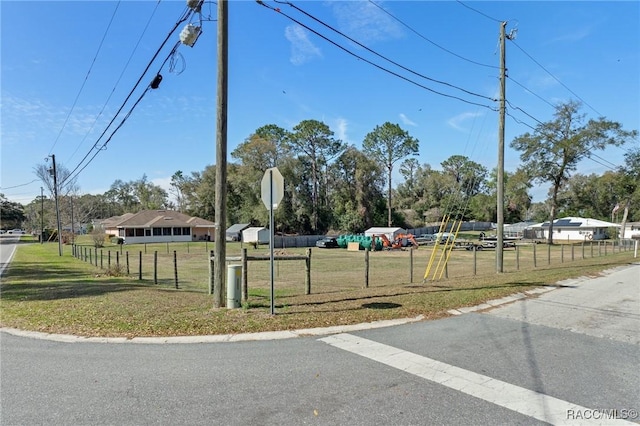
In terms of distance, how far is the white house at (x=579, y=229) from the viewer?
5873cm

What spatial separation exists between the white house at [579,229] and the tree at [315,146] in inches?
1438

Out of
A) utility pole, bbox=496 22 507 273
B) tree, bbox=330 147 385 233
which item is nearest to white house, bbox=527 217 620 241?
tree, bbox=330 147 385 233

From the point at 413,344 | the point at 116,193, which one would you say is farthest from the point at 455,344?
the point at 116,193

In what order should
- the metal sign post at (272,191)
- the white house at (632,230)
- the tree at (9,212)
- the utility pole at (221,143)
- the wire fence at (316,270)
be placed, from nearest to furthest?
the metal sign post at (272,191), the utility pole at (221,143), the wire fence at (316,270), the white house at (632,230), the tree at (9,212)

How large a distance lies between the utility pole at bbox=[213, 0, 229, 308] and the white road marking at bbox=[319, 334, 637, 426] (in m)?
3.16

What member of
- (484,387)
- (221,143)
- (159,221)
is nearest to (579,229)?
(159,221)

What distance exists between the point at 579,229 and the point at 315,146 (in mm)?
43827

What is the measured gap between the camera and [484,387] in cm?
403

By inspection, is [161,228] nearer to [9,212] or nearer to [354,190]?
[354,190]

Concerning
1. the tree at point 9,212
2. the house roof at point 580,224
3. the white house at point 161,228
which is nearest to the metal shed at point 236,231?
the white house at point 161,228

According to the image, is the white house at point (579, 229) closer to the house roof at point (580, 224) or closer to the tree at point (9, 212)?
the house roof at point (580, 224)

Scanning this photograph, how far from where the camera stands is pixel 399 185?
94250 mm

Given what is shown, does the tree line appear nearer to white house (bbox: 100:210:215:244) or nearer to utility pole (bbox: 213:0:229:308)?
white house (bbox: 100:210:215:244)

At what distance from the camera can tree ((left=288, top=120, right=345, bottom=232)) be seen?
6512 centimetres
